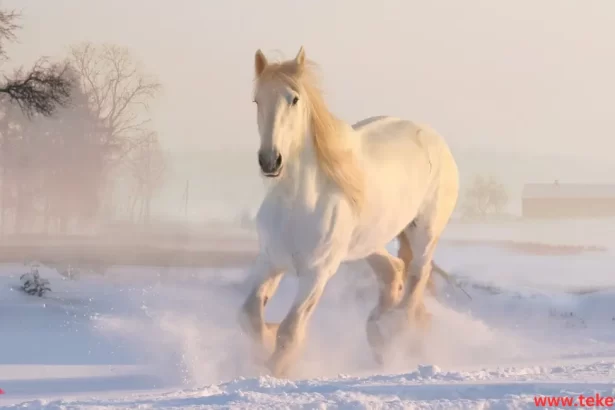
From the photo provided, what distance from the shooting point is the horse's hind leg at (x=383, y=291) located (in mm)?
5359

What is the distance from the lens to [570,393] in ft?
11.5

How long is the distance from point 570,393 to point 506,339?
2984 mm

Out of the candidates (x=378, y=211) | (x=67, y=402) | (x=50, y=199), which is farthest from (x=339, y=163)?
(x=50, y=199)

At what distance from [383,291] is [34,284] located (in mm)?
3750

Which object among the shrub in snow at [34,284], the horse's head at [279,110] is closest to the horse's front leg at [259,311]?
the horse's head at [279,110]

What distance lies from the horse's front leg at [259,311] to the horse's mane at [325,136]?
0.64 m

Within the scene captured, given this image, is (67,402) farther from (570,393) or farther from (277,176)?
(570,393)

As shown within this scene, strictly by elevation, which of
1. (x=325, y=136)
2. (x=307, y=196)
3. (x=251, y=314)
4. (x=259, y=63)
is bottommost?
(x=251, y=314)

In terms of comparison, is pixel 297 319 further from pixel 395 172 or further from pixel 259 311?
pixel 395 172

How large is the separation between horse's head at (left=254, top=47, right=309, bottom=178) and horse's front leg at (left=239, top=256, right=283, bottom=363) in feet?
2.33

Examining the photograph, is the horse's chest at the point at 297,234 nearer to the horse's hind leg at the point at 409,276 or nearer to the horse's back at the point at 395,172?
the horse's back at the point at 395,172

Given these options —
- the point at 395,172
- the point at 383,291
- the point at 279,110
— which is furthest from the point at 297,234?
the point at 383,291

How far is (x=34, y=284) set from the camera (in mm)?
7422

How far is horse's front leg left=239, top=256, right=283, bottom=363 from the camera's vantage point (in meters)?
4.41
